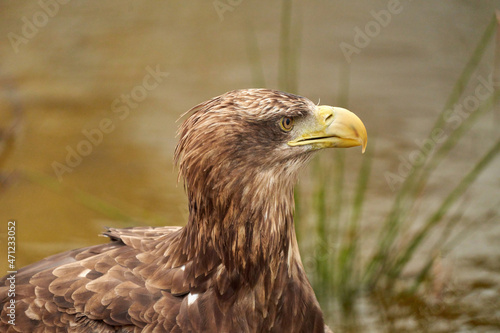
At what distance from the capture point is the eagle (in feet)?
9.46

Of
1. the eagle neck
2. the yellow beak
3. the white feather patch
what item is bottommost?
the white feather patch

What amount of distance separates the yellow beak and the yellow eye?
0.04m

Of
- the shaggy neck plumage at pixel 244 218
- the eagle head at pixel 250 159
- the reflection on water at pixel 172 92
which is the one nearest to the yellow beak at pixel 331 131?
the eagle head at pixel 250 159

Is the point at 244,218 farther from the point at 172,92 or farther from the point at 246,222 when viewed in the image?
the point at 172,92

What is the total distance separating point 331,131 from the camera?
116 inches

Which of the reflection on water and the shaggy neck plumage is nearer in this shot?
the shaggy neck plumage

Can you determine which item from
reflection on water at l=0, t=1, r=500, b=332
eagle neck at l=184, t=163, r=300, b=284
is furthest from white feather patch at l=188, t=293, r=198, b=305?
reflection on water at l=0, t=1, r=500, b=332

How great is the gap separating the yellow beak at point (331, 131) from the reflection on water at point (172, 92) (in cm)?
206

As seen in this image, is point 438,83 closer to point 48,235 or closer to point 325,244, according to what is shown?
point 325,244

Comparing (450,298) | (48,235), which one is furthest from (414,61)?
(48,235)

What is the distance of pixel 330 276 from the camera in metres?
4.68

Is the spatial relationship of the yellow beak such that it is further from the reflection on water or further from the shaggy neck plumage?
the reflection on water

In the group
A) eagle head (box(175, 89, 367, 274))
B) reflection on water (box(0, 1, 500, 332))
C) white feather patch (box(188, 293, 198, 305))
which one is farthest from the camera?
reflection on water (box(0, 1, 500, 332))

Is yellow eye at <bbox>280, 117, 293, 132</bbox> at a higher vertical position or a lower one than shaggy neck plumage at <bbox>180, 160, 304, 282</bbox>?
higher
